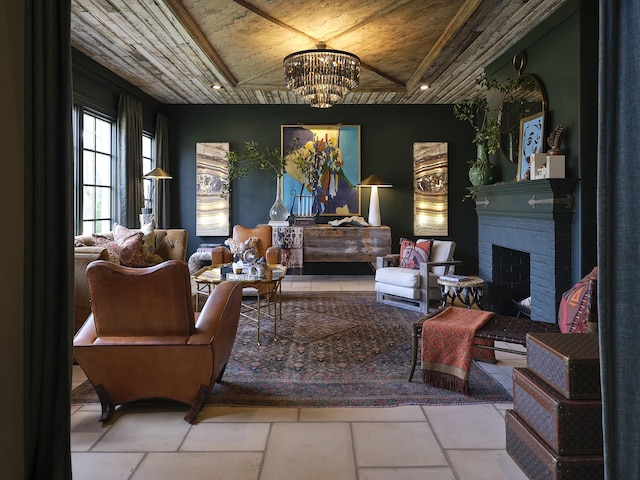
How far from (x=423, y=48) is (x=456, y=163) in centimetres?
336

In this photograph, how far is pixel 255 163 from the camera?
795 centimetres

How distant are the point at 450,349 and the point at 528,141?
253 cm

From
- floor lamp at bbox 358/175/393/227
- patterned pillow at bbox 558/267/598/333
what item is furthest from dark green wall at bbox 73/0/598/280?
patterned pillow at bbox 558/267/598/333

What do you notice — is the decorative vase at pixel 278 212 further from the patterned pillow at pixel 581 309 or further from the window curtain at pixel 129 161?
the patterned pillow at pixel 581 309

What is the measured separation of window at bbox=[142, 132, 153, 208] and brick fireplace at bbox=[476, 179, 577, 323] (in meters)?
4.95

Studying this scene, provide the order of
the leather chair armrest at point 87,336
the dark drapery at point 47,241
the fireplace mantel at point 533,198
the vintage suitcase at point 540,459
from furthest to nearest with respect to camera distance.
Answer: the fireplace mantel at point 533,198 < the leather chair armrest at point 87,336 < the vintage suitcase at point 540,459 < the dark drapery at point 47,241

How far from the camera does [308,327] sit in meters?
4.66

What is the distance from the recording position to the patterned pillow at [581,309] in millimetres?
2504

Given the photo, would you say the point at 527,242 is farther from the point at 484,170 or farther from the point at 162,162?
the point at 162,162

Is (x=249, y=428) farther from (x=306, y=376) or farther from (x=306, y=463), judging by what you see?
(x=306, y=376)

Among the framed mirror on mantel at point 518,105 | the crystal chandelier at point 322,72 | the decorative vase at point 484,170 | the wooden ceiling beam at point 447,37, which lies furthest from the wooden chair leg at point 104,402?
the decorative vase at point 484,170

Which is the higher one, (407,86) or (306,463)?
(407,86)

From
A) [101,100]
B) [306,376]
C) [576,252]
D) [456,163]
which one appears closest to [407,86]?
[456,163]

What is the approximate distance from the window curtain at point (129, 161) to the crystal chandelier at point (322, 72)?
3.05 metres
